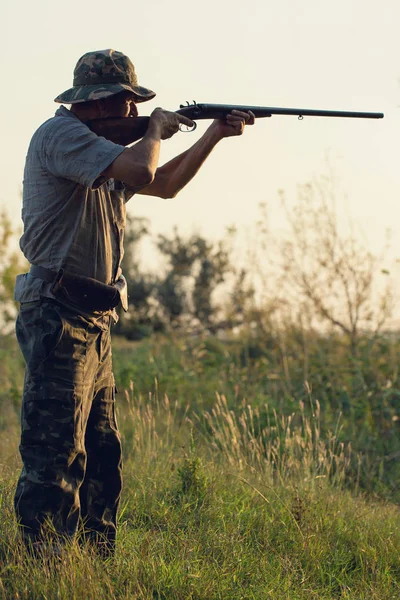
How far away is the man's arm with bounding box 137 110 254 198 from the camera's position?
15.7ft

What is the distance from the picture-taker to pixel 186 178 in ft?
15.8

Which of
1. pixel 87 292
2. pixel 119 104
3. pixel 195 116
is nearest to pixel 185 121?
pixel 195 116

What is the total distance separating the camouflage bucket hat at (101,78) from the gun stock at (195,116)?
0.52ft

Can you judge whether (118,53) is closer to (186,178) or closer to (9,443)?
(186,178)

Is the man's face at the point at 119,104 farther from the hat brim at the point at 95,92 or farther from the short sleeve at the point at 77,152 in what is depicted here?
the short sleeve at the point at 77,152

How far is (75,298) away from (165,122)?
1041mm

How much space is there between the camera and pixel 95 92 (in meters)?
3.92

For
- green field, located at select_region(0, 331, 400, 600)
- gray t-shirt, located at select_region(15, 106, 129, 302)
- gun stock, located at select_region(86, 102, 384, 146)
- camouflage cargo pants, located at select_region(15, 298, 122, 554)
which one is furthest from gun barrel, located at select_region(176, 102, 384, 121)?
green field, located at select_region(0, 331, 400, 600)

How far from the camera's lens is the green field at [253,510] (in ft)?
12.1

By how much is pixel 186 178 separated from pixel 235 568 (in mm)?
2163

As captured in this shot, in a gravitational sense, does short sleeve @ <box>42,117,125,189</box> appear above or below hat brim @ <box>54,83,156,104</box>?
below

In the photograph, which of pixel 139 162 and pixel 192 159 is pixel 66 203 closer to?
pixel 139 162

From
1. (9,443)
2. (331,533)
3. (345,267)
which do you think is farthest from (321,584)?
(345,267)

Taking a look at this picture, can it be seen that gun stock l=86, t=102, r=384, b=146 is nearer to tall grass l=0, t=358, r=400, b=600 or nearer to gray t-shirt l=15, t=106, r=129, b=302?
gray t-shirt l=15, t=106, r=129, b=302
